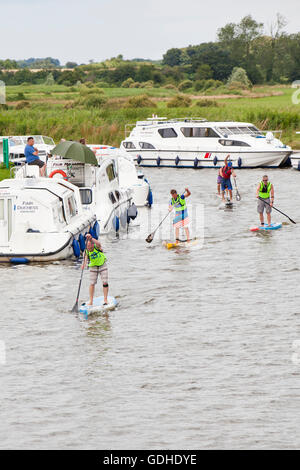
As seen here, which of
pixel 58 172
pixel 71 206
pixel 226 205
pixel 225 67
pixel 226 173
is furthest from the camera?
pixel 225 67

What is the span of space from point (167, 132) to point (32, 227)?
26.6m

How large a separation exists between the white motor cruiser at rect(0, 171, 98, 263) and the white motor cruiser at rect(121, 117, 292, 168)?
24189 millimetres

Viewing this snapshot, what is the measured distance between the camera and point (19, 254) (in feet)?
69.1

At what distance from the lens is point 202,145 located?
151 ft

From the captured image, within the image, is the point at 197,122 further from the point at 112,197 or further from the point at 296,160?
the point at 112,197

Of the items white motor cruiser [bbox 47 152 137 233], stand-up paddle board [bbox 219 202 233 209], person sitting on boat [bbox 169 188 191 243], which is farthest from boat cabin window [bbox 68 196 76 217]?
stand-up paddle board [bbox 219 202 233 209]

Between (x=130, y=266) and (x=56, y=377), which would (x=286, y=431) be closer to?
(x=56, y=377)

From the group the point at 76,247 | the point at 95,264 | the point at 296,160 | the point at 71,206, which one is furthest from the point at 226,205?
the point at 95,264

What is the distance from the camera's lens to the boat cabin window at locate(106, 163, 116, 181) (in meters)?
27.0

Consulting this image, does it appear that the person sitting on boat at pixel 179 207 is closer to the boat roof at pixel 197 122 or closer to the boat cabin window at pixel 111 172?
the boat cabin window at pixel 111 172

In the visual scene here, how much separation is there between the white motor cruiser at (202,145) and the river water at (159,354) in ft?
69.9

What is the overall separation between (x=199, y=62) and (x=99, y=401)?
406ft
